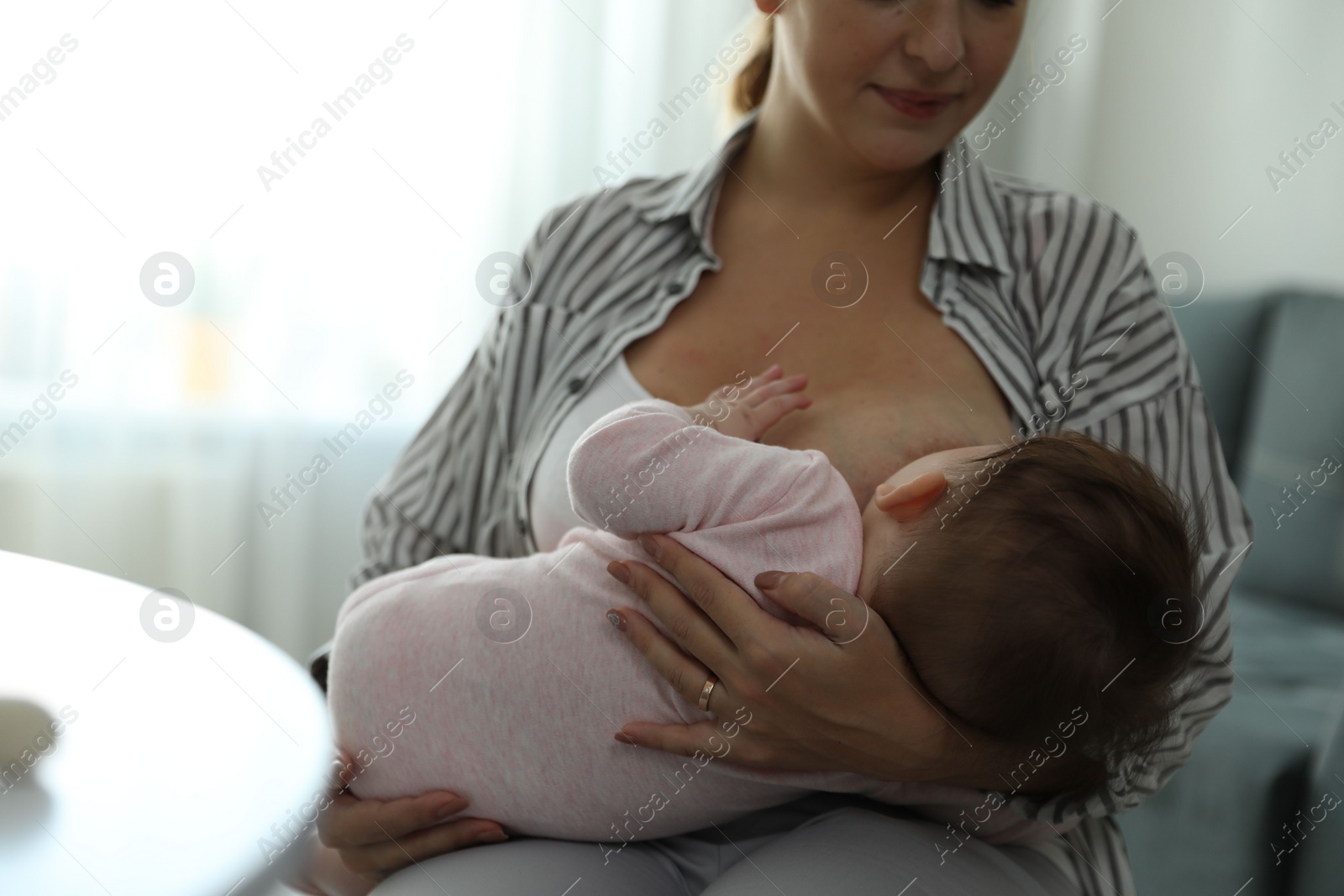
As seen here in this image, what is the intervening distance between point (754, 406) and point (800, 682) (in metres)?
0.29

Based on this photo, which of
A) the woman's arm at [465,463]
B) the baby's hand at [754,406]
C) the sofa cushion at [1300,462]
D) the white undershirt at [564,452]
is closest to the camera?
the baby's hand at [754,406]

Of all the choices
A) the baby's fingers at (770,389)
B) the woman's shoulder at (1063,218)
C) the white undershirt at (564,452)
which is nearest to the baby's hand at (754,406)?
the baby's fingers at (770,389)

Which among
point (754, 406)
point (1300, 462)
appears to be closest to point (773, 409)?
point (754, 406)

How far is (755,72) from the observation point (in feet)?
4.73

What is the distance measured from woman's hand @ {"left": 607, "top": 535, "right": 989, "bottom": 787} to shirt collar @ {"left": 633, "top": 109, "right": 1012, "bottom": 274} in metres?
0.51

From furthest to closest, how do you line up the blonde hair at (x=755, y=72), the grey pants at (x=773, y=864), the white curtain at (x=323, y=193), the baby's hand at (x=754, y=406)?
1. the white curtain at (x=323, y=193)
2. the blonde hair at (x=755, y=72)
3. the baby's hand at (x=754, y=406)
4. the grey pants at (x=773, y=864)

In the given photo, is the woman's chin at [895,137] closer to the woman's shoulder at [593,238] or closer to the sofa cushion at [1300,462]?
the woman's shoulder at [593,238]

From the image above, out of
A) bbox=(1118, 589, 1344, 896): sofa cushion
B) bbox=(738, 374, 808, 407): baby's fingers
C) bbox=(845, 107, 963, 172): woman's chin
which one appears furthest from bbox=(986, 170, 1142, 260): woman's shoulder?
bbox=(1118, 589, 1344, 896): sofa cushion

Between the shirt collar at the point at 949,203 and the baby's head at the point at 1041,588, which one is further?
the shirt collar at the point at 949,203

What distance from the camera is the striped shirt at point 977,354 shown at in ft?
3.25

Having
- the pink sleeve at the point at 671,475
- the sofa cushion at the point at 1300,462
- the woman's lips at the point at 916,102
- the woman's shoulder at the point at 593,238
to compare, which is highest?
the woman's lips at the point at 916,102

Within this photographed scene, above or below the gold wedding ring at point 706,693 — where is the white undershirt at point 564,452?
above

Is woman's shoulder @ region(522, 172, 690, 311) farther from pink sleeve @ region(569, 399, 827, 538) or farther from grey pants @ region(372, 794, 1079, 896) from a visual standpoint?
grey pants @ region(372, 794, 1079, 896)

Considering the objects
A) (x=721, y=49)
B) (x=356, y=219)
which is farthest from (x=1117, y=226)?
(x=356, y=219)
